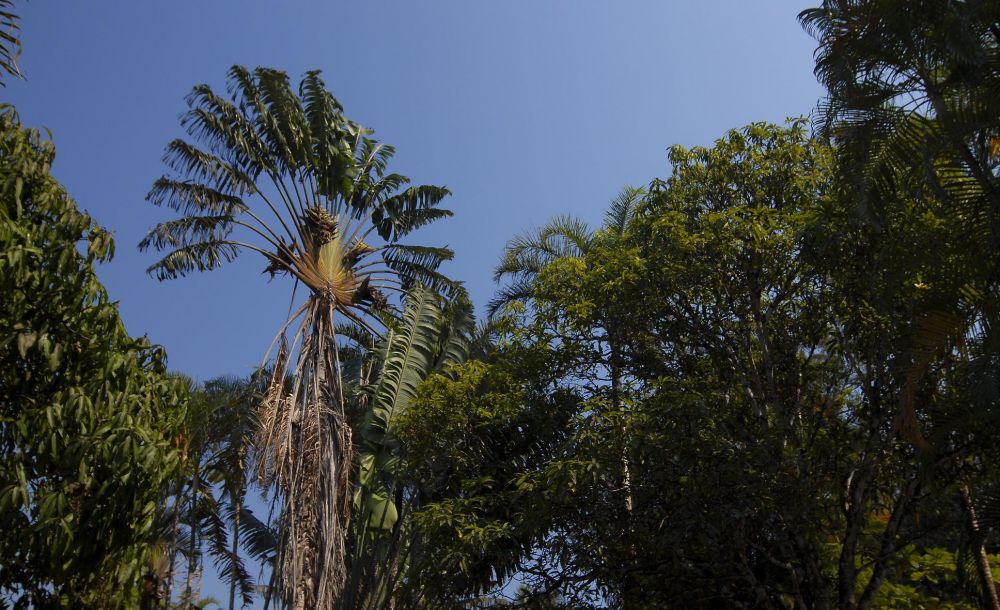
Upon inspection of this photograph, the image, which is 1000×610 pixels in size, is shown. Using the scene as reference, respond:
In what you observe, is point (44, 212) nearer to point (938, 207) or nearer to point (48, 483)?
point (48, 483)

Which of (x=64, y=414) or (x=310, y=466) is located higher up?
(x=310, y=466)

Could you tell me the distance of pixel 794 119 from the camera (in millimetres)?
12336

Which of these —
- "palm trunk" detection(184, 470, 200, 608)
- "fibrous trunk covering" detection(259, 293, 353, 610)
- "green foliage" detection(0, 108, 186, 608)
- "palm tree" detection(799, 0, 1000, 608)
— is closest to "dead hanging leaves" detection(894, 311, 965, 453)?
"palm tree" detection(799, 0, 1000, 608)

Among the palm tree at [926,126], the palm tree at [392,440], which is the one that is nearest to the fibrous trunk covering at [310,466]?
the palm tree at [392,440]

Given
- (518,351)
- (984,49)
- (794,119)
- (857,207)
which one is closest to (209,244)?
(518,351)

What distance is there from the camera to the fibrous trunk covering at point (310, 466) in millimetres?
13031

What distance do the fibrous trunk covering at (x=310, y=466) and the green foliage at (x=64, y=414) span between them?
5.10 metres

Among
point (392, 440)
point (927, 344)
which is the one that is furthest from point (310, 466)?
point (927, 344)

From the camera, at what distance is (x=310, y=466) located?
13.8 m

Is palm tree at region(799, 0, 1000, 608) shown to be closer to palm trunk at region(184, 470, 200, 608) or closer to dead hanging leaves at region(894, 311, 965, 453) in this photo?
dead hanging leaves at region(894, 311, 965, 453)

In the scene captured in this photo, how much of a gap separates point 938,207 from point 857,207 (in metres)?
1.40

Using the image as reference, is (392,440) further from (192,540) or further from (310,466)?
(192,540)

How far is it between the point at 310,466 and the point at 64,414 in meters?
6.96

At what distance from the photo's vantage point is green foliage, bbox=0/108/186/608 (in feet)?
22.9
